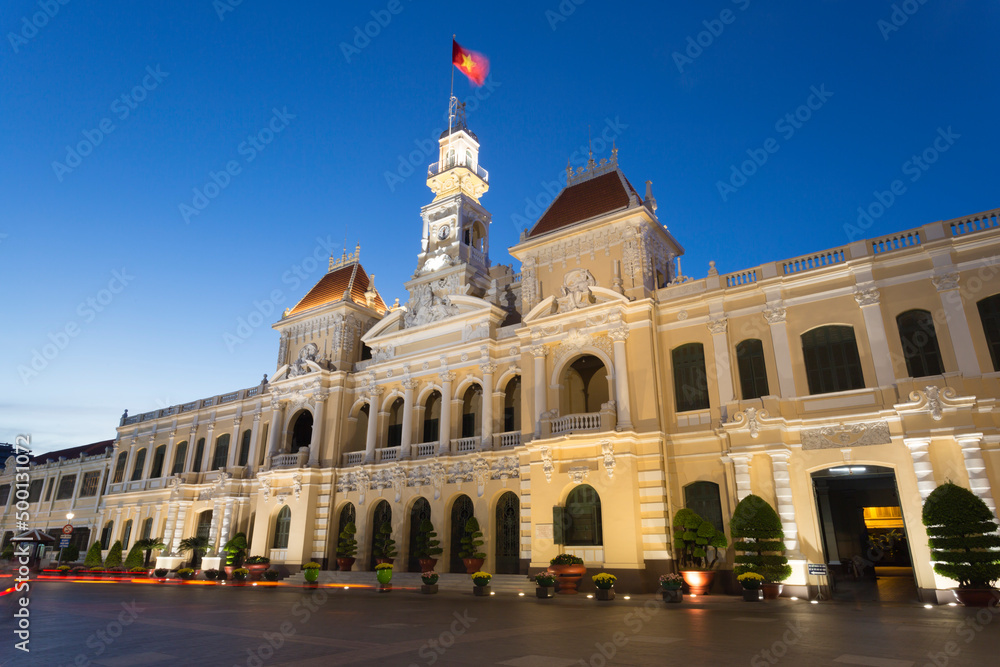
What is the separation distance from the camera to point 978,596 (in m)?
16.0

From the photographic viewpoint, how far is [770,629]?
1203 centimetres

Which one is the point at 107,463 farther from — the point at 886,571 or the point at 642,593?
the point at 886,571

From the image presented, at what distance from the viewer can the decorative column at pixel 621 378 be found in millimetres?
24281

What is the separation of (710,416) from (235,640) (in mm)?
18161

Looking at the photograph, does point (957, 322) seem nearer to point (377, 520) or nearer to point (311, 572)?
point (311, 572)

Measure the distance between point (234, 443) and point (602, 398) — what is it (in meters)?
26.5

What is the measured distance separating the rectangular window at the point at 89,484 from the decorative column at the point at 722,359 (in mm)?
53155

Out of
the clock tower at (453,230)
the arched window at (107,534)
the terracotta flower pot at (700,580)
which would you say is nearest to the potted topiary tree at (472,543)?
the terracotta flower pot at (700,580)

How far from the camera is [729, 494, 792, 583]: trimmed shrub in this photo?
1906 centimetres

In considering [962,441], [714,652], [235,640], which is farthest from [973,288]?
[235,640]

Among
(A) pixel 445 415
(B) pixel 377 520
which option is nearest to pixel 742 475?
(A) pixel 445 415

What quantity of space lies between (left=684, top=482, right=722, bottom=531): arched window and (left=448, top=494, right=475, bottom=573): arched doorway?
34.3ft

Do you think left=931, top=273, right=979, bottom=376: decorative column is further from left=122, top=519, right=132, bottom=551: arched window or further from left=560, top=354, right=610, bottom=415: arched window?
left=122, top=519, right=132, bottom=551: arched window

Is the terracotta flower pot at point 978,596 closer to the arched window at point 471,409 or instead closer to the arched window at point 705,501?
the arched window at point 705,501
